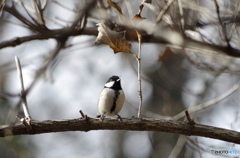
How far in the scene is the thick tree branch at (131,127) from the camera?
2990 mm

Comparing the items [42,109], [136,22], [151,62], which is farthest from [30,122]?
[42,109]

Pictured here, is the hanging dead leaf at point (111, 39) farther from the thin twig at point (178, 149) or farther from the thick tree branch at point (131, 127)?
the thin twig at point (178, 149)

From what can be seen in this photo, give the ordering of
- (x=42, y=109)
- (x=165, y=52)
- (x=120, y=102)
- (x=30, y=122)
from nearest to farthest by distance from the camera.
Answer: (x=30, y=122), (x=120, y=102), (x=165, y=52), (x=42, y=109)

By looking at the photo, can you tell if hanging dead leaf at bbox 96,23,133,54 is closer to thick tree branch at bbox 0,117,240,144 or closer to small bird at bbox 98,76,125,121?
thick tree branch at bbox 0,117,240,144

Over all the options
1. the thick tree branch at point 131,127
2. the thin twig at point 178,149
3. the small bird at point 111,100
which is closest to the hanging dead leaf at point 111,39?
the thick tree branch at point 131,127

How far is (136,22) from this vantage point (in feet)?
8.95

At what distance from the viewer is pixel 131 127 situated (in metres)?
3.08

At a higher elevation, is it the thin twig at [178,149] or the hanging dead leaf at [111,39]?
the hanging dead leaf at [111,39]

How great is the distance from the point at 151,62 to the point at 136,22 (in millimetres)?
5891

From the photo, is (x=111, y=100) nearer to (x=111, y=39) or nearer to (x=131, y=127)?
(x=131, y=127)

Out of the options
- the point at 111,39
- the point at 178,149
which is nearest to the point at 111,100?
the point at 178,149

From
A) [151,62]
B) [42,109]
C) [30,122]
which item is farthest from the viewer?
[42,109]

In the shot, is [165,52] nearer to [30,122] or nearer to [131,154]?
[30,122]

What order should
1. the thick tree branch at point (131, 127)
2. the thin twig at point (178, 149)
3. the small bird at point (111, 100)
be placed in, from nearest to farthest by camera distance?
the thick tree branch at point (131, 127), the thin twig at point (178, 149), the small bird at point (111, 100)
